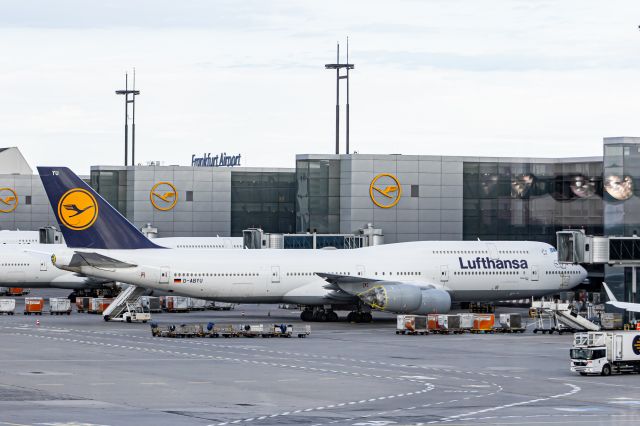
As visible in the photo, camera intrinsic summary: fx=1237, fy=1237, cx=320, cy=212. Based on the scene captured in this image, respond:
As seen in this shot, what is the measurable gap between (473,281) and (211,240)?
118ft

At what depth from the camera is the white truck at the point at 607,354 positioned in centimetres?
5238

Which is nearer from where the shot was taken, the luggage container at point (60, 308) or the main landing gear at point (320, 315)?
the main landing gear at point (320, 315)

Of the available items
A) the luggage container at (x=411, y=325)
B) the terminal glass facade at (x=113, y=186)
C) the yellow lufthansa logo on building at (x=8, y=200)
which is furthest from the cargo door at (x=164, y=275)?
the yellow lufthansa logo on building at (x=8, y=200)

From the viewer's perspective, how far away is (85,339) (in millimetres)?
70188

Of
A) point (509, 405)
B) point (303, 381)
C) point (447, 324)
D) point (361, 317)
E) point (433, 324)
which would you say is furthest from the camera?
point (361, 317)

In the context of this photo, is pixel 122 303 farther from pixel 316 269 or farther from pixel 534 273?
pixel 534 273

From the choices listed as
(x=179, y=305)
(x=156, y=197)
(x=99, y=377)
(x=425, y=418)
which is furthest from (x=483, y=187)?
(x=425, y=418)

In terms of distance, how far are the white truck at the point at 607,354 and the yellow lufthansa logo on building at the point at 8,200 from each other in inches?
4532

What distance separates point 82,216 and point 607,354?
1573 inches

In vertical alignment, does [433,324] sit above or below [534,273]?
below

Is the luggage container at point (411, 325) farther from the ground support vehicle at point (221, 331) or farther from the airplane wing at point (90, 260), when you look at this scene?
the airplane wing at point (90, 260)

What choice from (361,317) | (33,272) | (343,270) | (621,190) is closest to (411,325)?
(361,317)

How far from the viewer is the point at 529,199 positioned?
109 meters

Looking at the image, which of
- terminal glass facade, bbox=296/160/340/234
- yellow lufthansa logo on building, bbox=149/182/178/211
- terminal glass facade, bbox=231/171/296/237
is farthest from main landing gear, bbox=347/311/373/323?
yellow lufthansa logo on building, bbox=149/182/178/211
